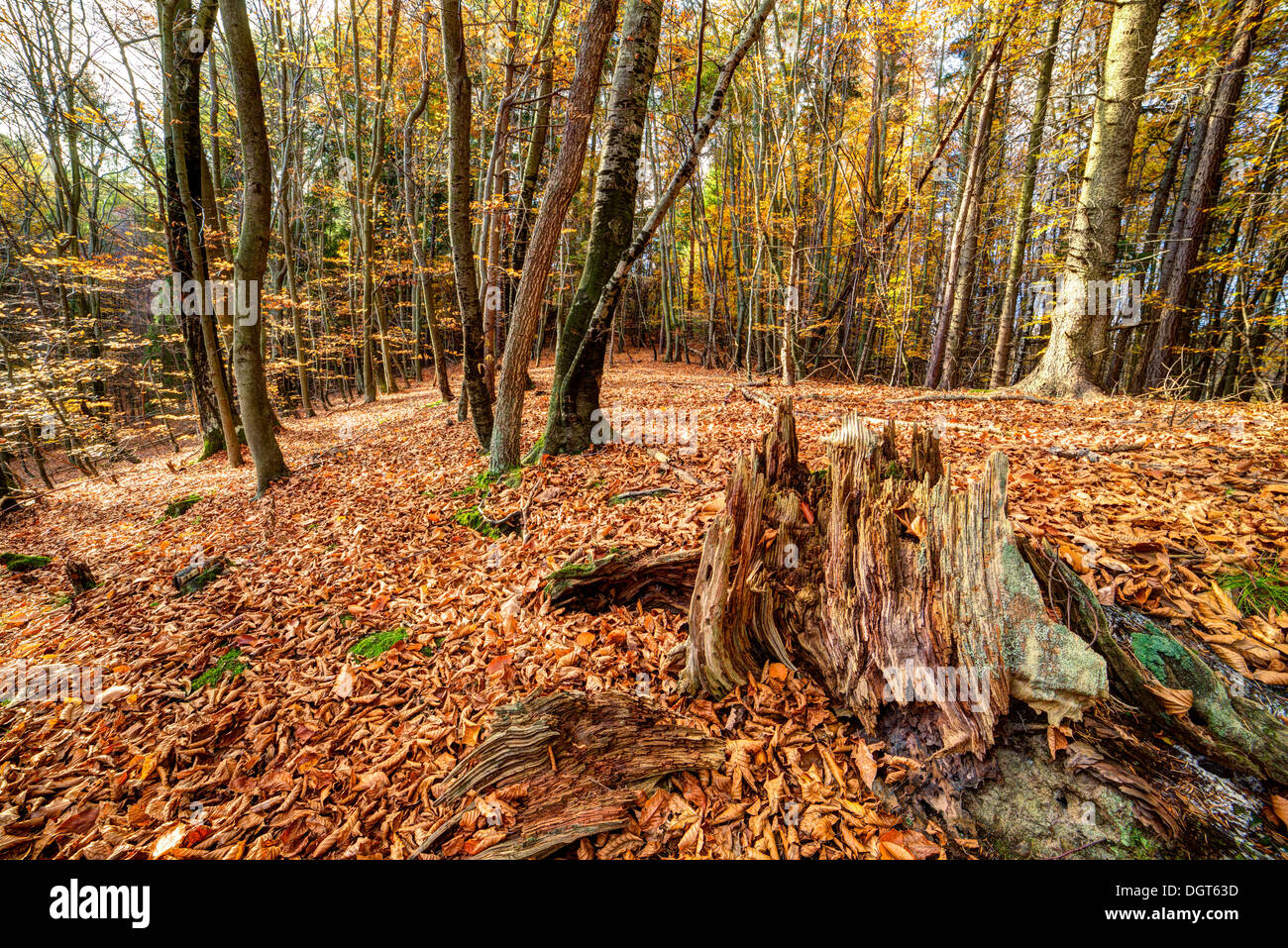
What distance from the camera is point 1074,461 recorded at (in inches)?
157

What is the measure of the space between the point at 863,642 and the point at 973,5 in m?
14.3

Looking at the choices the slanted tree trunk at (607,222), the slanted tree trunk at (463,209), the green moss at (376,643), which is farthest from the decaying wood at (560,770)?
the slanted tree trunk at (463,209)

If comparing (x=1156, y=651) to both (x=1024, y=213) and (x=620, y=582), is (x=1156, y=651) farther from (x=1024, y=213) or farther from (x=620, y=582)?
(x=1024, y=213)

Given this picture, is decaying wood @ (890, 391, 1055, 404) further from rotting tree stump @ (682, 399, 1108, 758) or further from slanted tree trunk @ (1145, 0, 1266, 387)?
rotting tree stump @ (682, 399, 1108, 758)

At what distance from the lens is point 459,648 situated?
3.35m

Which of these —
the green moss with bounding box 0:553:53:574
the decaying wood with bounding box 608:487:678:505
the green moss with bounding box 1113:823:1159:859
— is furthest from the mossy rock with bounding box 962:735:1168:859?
the green moss with bounding box 0:553:53:574

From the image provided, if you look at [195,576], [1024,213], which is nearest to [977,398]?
[1024,213]

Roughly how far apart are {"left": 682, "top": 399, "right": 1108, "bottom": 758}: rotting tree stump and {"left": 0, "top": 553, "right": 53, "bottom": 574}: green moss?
8.34 meters

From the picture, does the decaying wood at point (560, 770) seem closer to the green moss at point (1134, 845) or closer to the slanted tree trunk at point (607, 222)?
the green moss at point (1134, 845)

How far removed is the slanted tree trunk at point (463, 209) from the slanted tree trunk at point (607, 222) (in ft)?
4.81

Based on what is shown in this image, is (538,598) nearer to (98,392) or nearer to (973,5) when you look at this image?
(973,5)

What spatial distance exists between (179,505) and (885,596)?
9.97m

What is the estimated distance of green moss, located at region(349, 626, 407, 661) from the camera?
3377 millimetres
